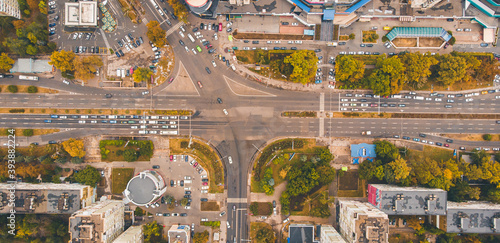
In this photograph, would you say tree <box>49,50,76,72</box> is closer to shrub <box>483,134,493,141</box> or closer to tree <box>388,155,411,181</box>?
tree <box>388,155,411,181</box>

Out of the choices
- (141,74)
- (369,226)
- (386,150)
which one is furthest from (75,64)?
(386,150)

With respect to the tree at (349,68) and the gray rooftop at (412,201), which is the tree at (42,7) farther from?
the gray rooftop at (412,201)

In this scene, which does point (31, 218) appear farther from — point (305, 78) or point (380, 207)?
point (380, 207)

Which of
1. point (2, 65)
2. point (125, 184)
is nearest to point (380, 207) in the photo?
point (125, 184)

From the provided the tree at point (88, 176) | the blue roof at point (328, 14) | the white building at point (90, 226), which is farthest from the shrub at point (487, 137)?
the tree at point (88, 176)

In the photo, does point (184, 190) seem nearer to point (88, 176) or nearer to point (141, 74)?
point (88, 176)

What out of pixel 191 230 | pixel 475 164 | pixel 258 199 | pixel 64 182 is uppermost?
pixel 475 164
